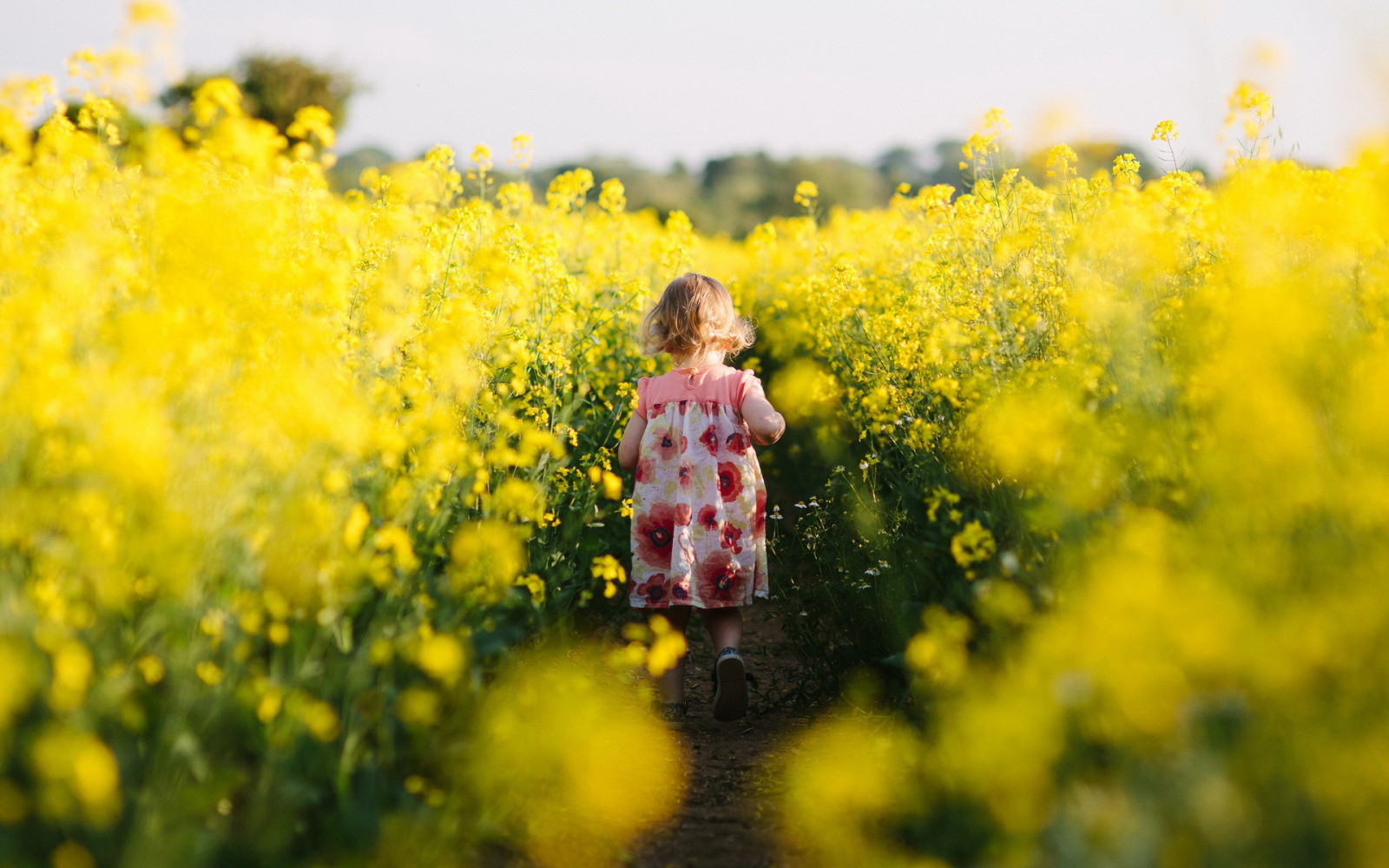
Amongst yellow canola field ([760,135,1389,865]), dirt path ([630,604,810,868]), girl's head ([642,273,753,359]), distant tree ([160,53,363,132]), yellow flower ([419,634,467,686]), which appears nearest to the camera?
yellow canola field ([760,135,1389,865])

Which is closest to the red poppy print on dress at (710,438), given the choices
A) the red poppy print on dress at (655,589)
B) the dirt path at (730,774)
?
the red poppy print on dress at (655,589)

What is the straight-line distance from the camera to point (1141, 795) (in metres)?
1.57

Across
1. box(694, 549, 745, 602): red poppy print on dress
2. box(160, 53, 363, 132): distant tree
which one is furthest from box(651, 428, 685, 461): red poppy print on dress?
box(160, 53, 363, 132): distant tree

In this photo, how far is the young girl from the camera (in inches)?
140

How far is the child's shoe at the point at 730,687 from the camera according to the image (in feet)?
11.0

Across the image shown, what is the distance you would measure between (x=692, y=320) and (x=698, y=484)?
63 cm

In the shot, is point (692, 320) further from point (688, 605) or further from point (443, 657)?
point (443, 657)

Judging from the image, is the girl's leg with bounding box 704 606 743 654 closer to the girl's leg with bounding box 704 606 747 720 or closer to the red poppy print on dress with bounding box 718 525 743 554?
the girl's leg with bounding box 704 606 747 720

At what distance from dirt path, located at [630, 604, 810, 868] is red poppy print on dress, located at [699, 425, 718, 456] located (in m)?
0.65

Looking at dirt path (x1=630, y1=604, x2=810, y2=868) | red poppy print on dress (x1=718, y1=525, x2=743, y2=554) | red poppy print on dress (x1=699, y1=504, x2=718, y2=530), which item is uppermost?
red poppy print on dress (x1=699, y1=504, x2=718, y2=530)

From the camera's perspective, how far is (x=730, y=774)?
308 centimetres

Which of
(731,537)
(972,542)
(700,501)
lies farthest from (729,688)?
(972,542)

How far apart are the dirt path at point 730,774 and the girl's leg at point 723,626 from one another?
0.17 metres

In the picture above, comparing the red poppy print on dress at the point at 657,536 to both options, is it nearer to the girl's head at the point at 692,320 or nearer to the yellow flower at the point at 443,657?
the girl's head at the point at 692,320
